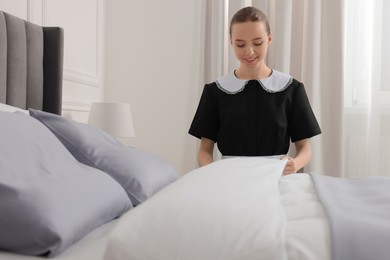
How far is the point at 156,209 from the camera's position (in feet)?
2.48

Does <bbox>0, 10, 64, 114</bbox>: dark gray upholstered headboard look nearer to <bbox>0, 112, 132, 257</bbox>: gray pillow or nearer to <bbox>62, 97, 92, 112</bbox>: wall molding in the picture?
<bbox>62, 97, 92, 112</bbox>: wall molding

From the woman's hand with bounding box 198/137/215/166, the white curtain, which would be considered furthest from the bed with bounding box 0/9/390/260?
the white curtain

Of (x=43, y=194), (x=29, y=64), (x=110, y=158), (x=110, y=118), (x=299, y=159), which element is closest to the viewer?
(x=43, y=194)

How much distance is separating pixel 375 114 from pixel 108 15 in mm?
2143

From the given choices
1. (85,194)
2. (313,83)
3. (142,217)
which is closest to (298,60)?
(313,83)

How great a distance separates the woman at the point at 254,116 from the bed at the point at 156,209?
0.69 meters

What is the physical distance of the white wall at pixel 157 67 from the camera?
3490 mm

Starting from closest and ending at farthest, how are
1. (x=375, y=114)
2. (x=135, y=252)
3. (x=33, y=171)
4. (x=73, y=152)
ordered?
(x=135, y=252) → (x=33, y=171) → (x=73, y=152) → (x=375, y=114)

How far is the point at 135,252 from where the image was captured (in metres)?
0.68

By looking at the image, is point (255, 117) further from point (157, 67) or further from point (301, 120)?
point (157, 67)

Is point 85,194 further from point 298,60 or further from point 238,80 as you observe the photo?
point 298,60

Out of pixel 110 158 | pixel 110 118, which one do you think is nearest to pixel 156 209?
pixel 110 158

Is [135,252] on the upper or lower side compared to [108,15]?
lower

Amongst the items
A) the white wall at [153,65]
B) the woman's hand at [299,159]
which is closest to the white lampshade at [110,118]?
the white wall at [153,65]
